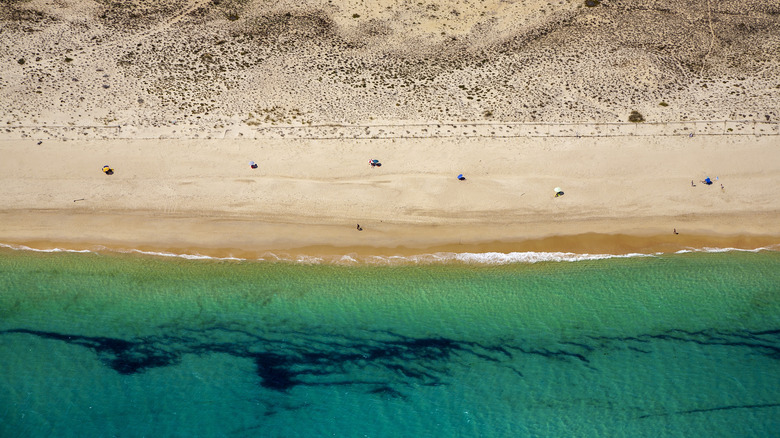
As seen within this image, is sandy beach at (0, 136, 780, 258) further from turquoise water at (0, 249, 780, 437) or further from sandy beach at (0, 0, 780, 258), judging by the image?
turquoise water at (0, 249, 780, 437)

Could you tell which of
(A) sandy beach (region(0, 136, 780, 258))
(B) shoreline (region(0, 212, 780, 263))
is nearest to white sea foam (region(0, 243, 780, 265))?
(B) shoreline (region(0, 212, 780, 263))

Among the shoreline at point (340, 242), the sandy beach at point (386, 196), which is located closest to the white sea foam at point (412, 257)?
the shoreline at point (340, 242)

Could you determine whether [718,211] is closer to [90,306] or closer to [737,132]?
[737,132]

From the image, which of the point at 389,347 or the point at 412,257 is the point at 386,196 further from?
the point at 389,347

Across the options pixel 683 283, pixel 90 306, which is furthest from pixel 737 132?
pixel 90 306

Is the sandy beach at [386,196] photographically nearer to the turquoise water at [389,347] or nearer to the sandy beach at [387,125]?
the sandy beach at [387,125]

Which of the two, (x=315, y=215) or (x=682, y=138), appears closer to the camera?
(x=315, y=215)

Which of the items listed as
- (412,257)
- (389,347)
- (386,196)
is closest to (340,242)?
(386,196)
